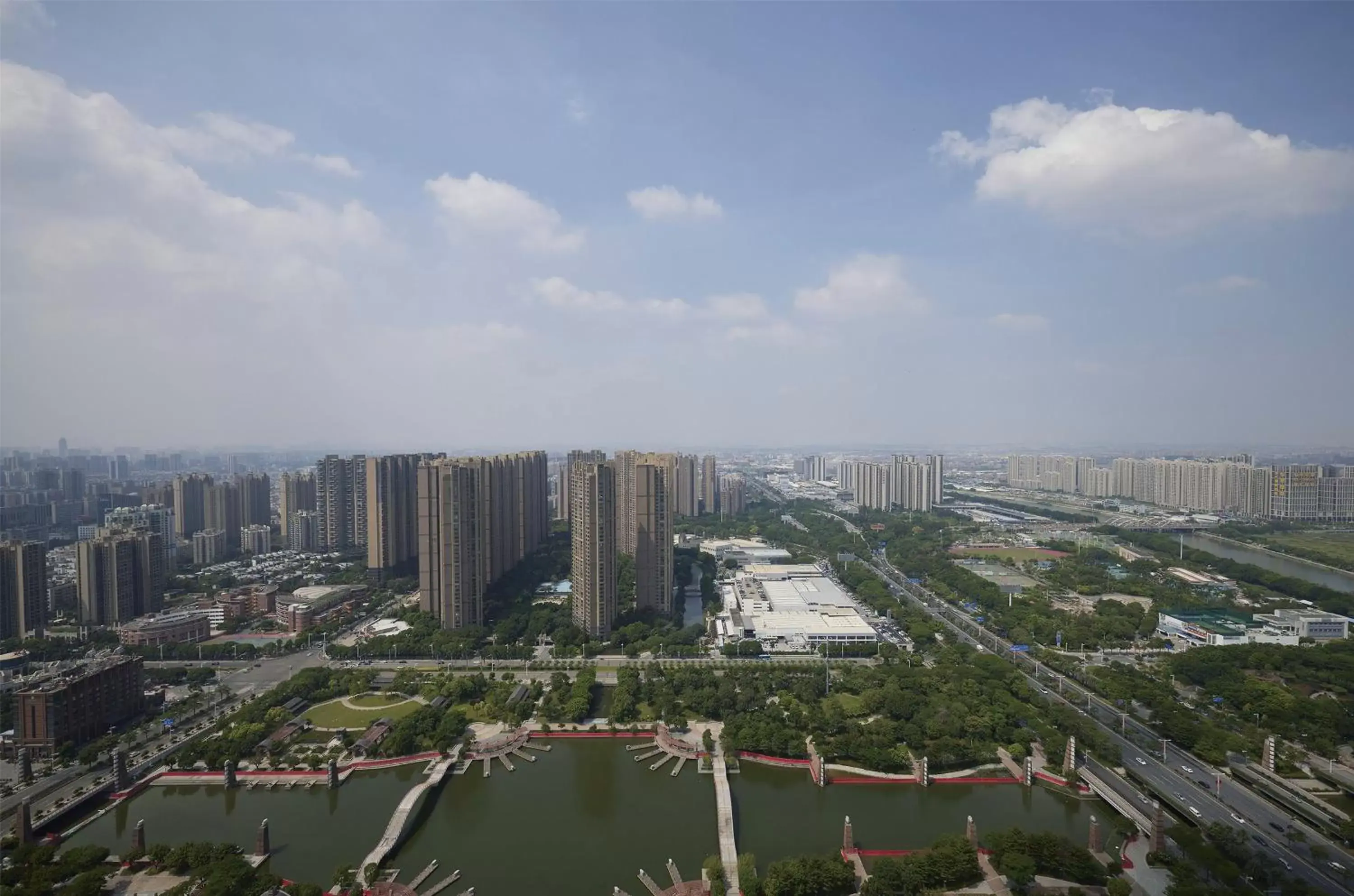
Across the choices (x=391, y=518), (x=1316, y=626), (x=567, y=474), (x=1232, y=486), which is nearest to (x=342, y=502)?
(x=391, y=518)

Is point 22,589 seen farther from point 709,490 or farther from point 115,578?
point 709,490

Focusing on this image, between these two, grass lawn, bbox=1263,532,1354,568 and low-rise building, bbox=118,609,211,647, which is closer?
low-rise building, bbox=118,609,211,647

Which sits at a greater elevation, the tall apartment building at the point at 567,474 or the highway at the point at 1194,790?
the tall apartment building at the point at 567,474

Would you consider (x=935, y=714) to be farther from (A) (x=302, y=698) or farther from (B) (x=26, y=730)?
(B) (x=26, y=730)

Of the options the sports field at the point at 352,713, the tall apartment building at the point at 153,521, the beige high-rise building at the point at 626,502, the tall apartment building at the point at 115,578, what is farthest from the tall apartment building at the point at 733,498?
the sports field at the point at 352,713

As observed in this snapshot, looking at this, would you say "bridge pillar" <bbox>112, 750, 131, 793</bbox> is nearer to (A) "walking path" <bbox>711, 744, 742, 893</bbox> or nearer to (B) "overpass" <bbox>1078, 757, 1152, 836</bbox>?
(A) "walking path" <bbox>711, 744, 742, 893</bbox>

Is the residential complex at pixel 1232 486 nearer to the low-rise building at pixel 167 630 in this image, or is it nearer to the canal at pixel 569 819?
the canal at pixel 569 819

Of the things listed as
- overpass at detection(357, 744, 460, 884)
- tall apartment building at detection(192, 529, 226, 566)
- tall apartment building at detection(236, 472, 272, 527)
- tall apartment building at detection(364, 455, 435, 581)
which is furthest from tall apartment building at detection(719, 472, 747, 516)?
overpass at detection(357, 744, 460, 884)
